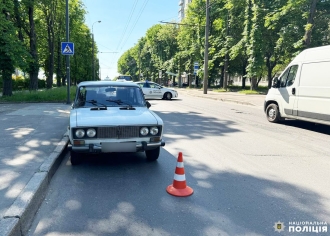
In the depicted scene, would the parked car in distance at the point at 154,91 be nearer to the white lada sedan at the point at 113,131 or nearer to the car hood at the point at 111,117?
the white lada sedan at the point at 113,131

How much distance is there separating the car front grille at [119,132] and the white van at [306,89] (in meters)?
6.34

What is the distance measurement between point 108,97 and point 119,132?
147 cm

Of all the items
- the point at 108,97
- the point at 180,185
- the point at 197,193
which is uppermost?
the point at 108,97

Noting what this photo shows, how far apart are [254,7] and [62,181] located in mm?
26334

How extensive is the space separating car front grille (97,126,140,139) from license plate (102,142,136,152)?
135 mm

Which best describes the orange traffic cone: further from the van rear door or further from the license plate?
the van rear door

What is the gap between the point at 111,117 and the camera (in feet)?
15.4

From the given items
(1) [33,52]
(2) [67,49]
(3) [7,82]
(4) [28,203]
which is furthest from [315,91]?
(1) [33,52]

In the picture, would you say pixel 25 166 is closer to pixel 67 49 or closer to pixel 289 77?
pixel 289 77

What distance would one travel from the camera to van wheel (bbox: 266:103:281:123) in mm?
10086

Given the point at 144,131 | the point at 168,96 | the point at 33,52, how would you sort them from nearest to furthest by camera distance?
the point at 144,131 → the point at 33,52 → the point at 168,96

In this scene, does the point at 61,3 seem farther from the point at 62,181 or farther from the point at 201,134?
the point at 62,181

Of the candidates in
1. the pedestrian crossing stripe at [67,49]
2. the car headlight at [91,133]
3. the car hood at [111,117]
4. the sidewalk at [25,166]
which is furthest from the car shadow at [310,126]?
the pedestrian crossing stripe at [67,49]

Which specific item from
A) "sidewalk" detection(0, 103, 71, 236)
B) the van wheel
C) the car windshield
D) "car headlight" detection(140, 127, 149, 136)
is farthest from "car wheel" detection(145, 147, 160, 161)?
the van wheel
